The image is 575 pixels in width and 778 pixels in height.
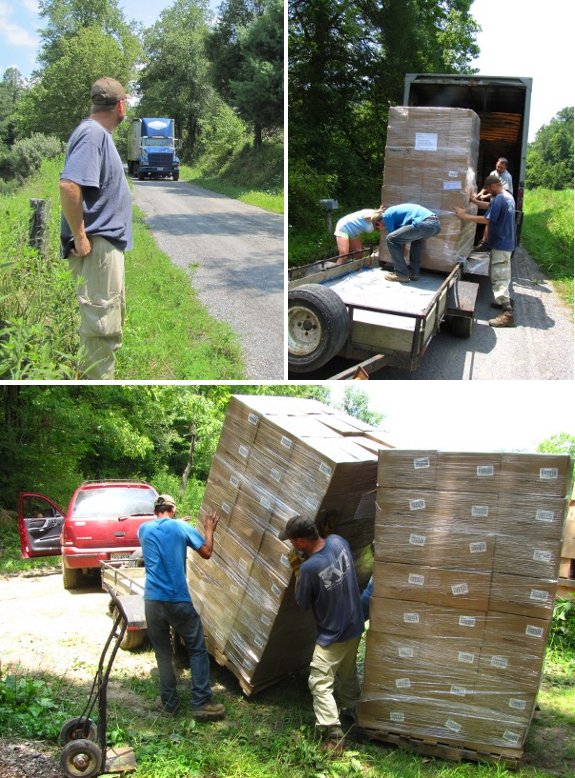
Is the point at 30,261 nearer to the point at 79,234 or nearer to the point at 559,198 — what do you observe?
the point at 79,234

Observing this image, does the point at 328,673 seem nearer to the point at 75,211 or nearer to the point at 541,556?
the point at 541,556

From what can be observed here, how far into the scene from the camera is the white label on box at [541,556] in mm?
4391

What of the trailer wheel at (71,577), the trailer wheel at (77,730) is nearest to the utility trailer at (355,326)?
the trailer wheel at (77,730)

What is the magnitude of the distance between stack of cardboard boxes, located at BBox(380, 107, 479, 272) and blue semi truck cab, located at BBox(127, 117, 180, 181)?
1405cm

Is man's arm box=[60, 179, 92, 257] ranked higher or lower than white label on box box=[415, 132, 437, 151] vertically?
lower

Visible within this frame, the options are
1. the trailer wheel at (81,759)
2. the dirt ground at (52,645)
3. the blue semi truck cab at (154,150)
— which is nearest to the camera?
the trailer wheel at (81,759)

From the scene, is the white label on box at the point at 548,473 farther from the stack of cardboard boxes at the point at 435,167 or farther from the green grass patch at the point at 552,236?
the green grass patch at the point at 552,236

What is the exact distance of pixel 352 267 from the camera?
9.45m

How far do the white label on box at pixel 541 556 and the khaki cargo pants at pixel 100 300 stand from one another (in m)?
3.28

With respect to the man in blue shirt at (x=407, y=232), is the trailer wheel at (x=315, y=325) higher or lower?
lower

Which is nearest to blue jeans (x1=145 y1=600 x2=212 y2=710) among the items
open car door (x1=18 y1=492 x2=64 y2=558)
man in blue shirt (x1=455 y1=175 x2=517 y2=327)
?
open car door (x1=18 y1=492 x2=64 y2=558)

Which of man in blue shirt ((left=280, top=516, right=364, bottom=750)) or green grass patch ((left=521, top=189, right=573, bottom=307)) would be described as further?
green grass patch ((left=521, top=189, right=573, bottom=307))

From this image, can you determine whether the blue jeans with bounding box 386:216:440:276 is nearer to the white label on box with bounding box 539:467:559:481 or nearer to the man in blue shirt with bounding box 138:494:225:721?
the man in blue shirt with bounding box 138:494:225:721

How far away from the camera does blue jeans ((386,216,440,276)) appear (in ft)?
29.8
